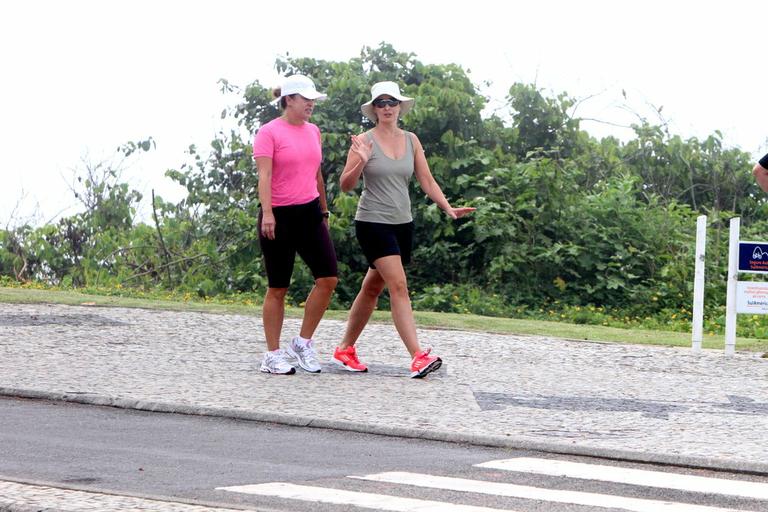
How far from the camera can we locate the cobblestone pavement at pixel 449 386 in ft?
24.1

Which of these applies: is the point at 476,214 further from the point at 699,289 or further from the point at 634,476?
the point at 634,476

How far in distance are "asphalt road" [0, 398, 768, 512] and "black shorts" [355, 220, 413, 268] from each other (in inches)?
92.3

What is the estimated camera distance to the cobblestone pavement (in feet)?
24.1

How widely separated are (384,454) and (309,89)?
3.62 meters

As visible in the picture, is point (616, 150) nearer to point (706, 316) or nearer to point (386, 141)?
point (706, 316)

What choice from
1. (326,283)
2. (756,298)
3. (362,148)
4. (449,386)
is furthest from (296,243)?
(756,298)

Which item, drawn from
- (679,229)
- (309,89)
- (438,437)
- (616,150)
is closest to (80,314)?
(309,89)

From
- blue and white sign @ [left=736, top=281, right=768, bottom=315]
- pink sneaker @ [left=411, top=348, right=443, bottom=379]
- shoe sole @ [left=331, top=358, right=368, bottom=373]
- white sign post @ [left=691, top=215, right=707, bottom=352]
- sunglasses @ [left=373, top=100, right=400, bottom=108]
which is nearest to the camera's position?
pink sneaker @ [left=411, top=348, right=443, bottom=379]

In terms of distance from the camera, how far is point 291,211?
9664 mm

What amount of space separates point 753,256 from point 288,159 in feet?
16.1

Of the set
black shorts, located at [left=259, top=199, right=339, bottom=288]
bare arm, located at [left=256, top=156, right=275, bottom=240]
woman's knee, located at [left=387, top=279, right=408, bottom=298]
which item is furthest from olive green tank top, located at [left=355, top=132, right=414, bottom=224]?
bare arm, located at [left=256, top=156, right=275, bottom=240]

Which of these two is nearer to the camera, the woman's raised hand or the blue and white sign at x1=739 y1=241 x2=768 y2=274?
the woman's raised hand

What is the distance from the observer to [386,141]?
9812mm

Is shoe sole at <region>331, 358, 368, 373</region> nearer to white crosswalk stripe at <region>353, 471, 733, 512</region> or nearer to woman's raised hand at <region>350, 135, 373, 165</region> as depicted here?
woman's raised hand at <region>350, 135, 373, 165</region>
